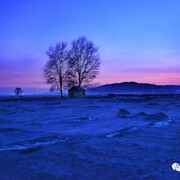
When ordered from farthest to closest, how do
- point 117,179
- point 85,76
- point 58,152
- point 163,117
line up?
point 85,76 < point 163,117 < point 58,152 < point 117,179

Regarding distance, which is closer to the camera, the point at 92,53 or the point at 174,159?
the point at 174,159

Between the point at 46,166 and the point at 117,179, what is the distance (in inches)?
49.0

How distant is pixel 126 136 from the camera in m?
6.90

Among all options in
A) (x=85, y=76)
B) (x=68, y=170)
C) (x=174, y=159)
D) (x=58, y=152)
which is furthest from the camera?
(x=85, y=76)

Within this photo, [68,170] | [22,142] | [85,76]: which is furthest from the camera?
[85,76]

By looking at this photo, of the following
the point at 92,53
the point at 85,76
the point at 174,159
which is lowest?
the point at 174,159

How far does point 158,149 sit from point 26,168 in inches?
105

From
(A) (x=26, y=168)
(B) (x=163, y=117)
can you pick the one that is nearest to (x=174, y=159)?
(A) (x=26, y=168)

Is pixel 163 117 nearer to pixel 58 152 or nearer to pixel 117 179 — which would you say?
pixel 58 152

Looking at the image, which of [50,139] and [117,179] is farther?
[50,139]

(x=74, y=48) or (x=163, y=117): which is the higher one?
(x=74, y=48)

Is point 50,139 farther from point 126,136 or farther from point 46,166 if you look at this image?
point 46,166

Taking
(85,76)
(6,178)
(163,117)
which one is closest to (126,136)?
(6,178)

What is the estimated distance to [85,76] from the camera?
54.7 m
